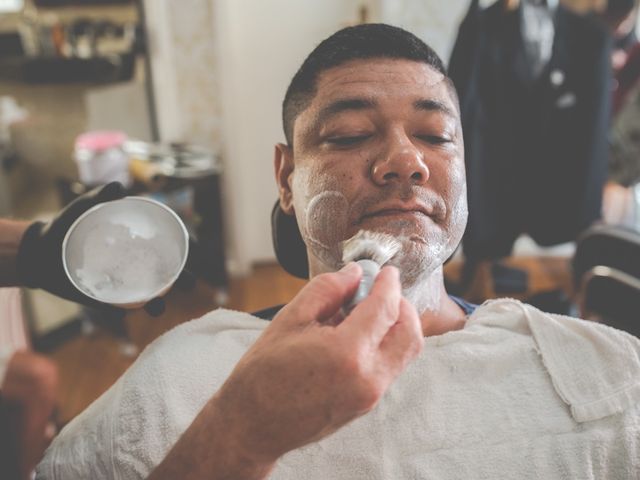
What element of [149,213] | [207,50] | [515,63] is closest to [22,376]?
[149,213]

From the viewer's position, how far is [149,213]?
30.7 inches

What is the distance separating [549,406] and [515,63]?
4.72 ft

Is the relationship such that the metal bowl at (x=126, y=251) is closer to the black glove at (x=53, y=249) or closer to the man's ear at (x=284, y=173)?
the black glove at (x=53, y=249)

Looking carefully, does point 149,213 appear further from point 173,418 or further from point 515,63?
point 515,63

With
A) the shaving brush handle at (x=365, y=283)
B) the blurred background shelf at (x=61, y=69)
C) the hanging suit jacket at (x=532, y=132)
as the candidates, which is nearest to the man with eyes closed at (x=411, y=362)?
the shaving brush handle at (x=365, y=283)

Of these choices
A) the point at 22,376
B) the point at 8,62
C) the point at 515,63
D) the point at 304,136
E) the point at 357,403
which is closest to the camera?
the point at 22,376

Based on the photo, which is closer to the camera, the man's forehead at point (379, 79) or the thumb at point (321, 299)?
the thumb at point (321, 299)

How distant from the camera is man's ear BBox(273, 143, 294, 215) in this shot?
967 millimetres

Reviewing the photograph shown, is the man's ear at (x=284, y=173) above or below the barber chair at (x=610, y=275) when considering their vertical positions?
above

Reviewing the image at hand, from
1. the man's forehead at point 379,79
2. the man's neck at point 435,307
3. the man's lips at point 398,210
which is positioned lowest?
the man's neck at point 435,307

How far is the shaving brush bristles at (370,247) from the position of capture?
0.72 m

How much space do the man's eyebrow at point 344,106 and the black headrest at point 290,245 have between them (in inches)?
8.5

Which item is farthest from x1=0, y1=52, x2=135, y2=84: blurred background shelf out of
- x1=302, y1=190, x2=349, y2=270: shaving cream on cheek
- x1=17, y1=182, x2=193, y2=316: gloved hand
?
x1=302, y1=190, x2=349, y2=270: shaving cream on cheek

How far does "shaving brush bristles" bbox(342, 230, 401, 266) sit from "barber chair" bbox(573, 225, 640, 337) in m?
0.72
